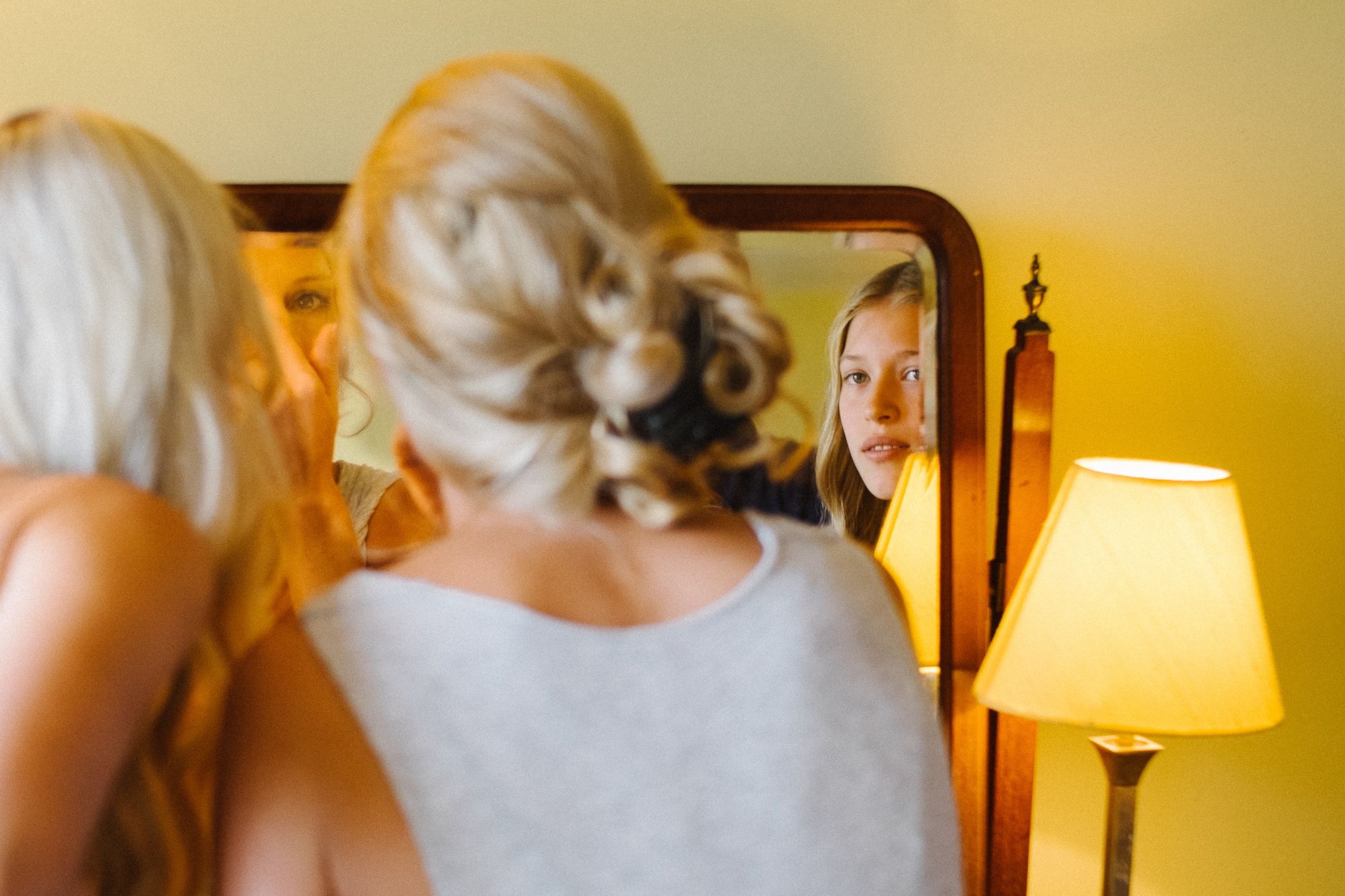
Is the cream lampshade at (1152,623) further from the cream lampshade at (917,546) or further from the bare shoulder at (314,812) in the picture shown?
the bare shoulder at (314,812)

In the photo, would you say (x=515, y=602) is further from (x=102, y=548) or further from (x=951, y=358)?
(x=951, y=358)

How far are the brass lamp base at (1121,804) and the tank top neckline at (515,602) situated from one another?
723 millimetres

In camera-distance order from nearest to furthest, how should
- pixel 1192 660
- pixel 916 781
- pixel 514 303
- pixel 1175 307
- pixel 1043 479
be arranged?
pixel 514 303, pixel 916 781, pixel 1192 660, pixel 1043 479, pixel 1175 307

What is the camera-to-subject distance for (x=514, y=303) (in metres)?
0.63

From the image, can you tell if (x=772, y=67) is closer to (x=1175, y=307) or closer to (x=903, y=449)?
(x=903, y=449)

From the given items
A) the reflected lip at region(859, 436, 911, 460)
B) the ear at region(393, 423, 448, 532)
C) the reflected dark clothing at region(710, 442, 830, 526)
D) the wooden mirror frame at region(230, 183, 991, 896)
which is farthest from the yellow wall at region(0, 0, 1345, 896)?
the ear at region(393, 423, 448, 532)

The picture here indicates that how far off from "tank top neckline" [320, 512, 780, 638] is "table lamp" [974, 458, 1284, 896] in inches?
22.1

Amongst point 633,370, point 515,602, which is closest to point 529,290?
point 633,370

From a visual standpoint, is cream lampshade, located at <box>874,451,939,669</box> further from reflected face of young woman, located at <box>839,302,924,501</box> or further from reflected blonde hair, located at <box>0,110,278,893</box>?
reflected blonde hair, located at <box>0,110,278,893</box>

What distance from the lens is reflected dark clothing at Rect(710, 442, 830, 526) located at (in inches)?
48.8

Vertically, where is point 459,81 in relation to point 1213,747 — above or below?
above

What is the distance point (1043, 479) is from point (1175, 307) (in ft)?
1.10

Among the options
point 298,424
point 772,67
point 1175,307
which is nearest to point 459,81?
point 298,424

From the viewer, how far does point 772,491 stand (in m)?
1.25
